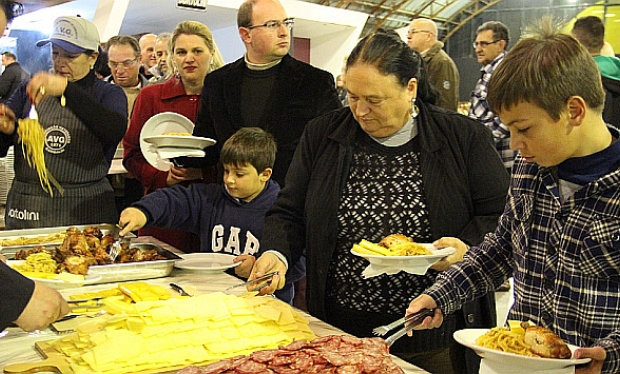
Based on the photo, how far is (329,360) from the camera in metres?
1.33

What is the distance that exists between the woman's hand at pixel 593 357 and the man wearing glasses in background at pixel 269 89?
73.3 inches

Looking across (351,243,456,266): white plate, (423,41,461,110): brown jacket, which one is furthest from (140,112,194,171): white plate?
(423,41,461,110): brown jacket

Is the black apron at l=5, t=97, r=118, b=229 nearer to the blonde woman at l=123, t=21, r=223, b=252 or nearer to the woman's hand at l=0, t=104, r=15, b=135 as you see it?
the woman's hand at l=0, t=104, r=15, b=135

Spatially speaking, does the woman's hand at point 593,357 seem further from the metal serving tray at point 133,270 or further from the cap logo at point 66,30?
the cap logo at point 66,30

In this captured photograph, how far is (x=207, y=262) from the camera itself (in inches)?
99.3

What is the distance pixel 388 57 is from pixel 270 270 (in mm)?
769

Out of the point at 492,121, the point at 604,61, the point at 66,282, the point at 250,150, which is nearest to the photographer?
the point at 66,282

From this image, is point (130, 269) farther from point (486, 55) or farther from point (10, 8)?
point (486, 55)

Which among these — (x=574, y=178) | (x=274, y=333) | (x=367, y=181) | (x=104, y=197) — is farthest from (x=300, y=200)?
(x=104, y=197)

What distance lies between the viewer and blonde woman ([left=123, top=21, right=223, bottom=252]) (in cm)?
336

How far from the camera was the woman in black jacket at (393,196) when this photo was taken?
81.7 inches

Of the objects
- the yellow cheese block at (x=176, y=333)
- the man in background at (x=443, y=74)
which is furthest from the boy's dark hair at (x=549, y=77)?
the man in background at (x=443, y=74)

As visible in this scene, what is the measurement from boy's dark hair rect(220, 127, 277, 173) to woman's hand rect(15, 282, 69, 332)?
4.23 ft

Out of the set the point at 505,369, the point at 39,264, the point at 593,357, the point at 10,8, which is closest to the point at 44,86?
the point at 10,8
